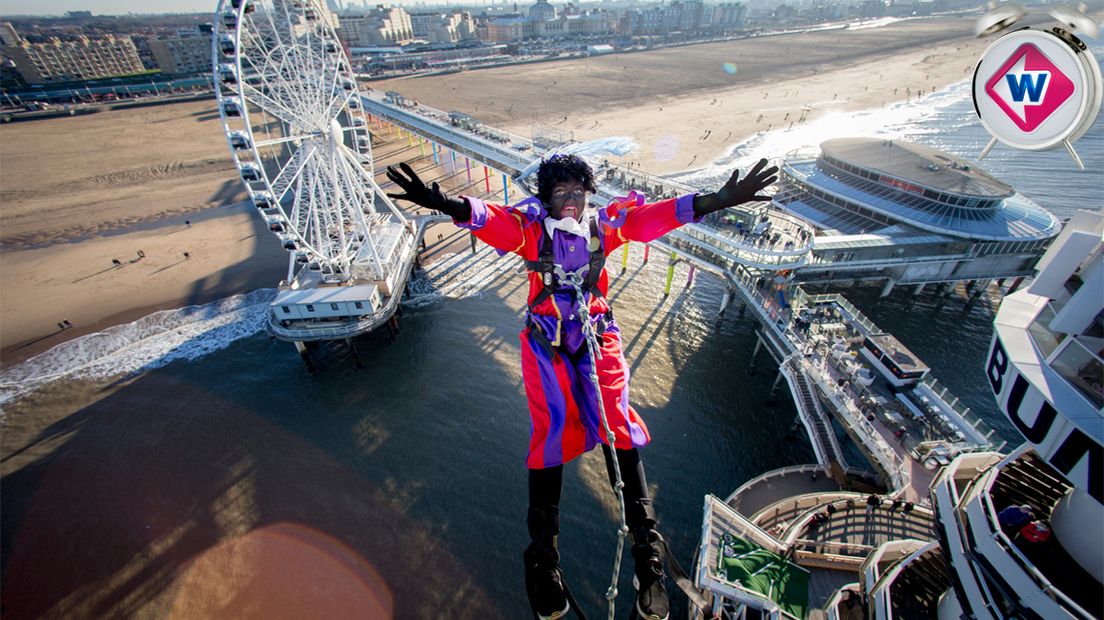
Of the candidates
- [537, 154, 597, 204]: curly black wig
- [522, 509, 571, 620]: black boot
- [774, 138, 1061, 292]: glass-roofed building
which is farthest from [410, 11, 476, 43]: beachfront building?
[522, 509, 571, 620]: black boot

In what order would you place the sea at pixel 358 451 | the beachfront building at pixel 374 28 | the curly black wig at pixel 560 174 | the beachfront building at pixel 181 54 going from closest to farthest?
1. the curly black wig at pixel 560 174
2. the sea at pixel 358 451
3. the beachfront building at pixel 181 54
4. the beachfront building at pixel 374 28

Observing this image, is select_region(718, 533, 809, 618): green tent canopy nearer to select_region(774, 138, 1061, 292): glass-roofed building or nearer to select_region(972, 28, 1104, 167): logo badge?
select_region(972, 28, 1104, 167): logo badge

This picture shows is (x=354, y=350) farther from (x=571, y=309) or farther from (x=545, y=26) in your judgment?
(x=545, y=26)

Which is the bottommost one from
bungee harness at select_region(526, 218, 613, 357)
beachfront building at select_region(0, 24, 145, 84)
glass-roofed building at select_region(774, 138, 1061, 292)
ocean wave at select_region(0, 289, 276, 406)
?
ocean wave at select_region(0, 289, 276, 406)

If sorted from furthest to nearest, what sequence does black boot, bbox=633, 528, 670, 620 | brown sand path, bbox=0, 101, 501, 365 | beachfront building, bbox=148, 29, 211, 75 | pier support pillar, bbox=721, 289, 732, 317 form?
beachfront building, bbox=148, 29, 211, 75 → brown sand path, bbox=0, 101, 501, 365 → pier support pillar, bbox=721, 289, 732, 317 → black boot, bbox=633, 528, 670, 620

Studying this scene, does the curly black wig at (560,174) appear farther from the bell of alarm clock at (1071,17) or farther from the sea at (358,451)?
the sea at (358,451)

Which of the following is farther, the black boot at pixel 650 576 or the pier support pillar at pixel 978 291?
the pier support pillar at pixel 978 291

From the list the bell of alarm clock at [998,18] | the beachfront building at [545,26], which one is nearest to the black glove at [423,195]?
the bell of alarm clock at [998,18]
